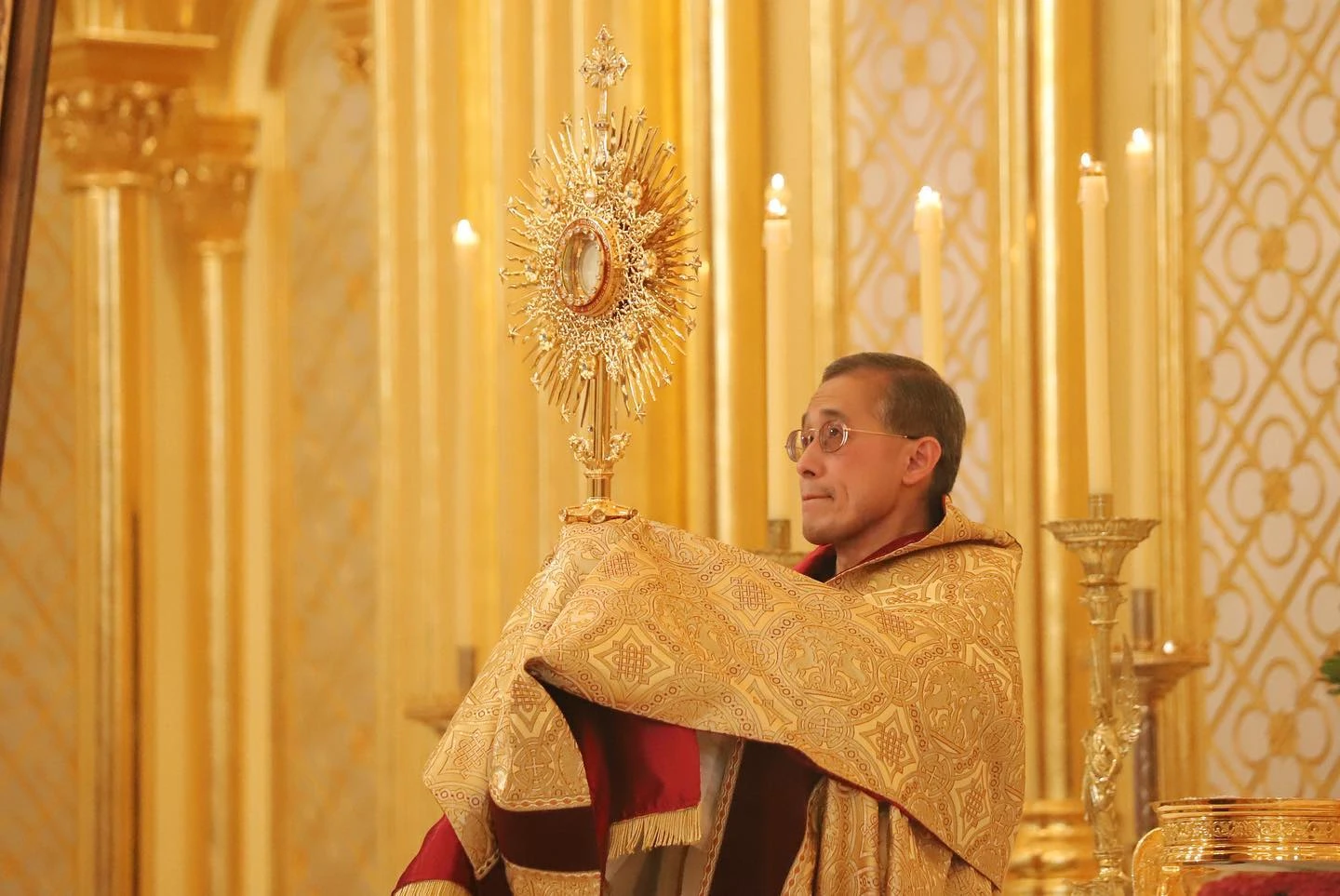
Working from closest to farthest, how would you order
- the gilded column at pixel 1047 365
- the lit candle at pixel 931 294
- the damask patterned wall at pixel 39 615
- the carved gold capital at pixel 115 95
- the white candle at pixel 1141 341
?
the white candle at pixel 1141 341 < the lit candle at pixel 931 294 < the gilded column at pixel 1047 365 < the carved gold capital at pixel 115 95 < the damask patterned wall at pixel 39 615

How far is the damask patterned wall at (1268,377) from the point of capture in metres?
3.78

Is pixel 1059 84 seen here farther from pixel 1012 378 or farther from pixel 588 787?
pixel 588 787

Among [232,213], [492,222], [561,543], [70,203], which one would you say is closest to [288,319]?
[232,213]

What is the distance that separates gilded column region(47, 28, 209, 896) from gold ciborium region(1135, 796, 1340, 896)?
4563mm

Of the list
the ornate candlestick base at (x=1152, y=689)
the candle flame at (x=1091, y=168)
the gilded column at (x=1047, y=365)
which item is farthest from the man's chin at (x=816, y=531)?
the gilded column at (x=1047, y=365)

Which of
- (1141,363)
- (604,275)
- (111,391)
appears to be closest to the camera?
(604,275)

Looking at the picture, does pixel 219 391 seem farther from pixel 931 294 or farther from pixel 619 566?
pixel 619 566

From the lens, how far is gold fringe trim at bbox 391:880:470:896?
2449 mm

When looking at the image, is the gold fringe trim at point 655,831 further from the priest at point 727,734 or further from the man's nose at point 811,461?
the man's nose at point 811,461

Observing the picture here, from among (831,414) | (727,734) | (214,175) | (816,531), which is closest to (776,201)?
(831,414)

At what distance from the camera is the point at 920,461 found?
2932 mm

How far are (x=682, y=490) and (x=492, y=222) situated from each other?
0.73 m

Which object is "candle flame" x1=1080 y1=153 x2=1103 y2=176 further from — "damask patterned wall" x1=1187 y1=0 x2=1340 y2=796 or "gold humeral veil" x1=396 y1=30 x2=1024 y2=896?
"damask patterned wall" x1=1187 y1=0 x2=1340 y2=796

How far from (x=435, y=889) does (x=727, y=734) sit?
0.37 meters
